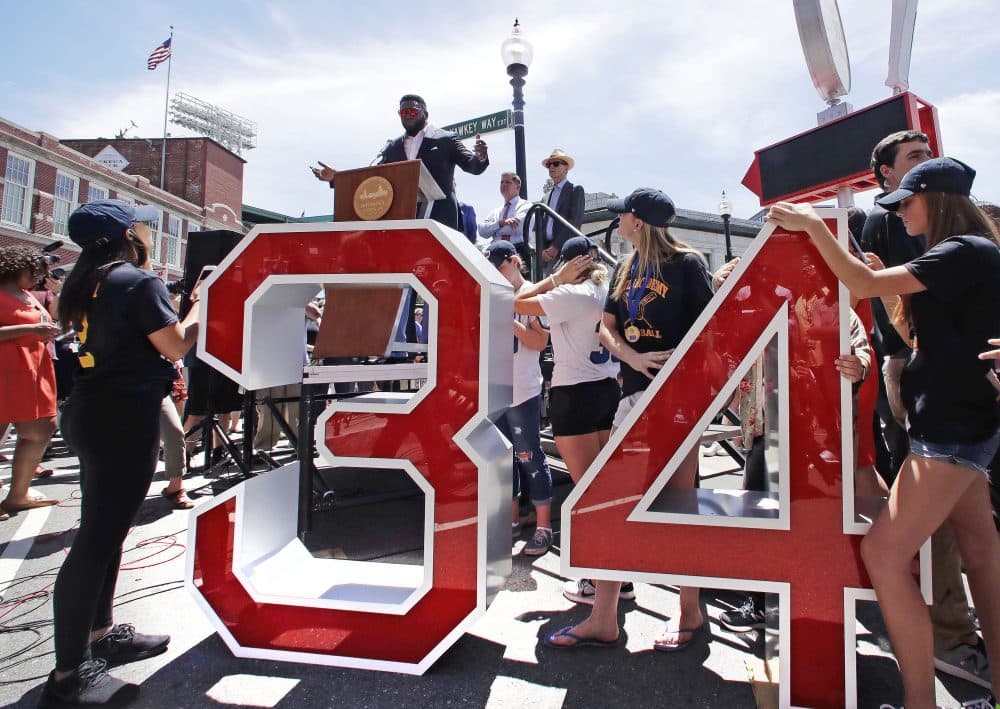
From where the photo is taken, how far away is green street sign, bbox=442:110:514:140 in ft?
24.0

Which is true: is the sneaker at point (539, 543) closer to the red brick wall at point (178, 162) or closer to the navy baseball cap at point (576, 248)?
the navy baseball cap at point (576, 248)

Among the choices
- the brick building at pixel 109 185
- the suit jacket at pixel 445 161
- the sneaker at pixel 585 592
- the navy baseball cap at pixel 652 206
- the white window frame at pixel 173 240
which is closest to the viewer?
the navy baseball cap at pixel 652 206

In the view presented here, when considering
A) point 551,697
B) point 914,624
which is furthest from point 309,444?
point 914,624

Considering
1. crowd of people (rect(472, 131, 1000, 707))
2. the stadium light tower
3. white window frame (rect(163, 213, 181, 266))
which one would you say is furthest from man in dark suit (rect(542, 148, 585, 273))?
the stadium light tower

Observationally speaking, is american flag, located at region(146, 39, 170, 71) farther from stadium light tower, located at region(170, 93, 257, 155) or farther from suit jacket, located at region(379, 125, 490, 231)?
suit jacket, located at region(379, 125, 490, 231)

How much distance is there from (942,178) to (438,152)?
11.8 ft

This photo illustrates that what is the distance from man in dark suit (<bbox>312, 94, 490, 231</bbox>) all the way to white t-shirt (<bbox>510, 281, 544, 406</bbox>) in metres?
1.42

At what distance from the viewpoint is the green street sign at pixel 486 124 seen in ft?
24.0

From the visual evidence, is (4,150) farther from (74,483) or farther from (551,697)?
(551,697)

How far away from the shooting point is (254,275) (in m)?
2.47

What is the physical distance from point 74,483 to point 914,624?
6751 millimetres

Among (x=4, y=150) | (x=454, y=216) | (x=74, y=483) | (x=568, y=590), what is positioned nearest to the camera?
(x=568, y=590)

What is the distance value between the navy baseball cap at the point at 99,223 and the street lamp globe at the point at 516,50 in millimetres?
6031

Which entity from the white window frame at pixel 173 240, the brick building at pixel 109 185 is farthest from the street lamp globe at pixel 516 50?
the white window frame at pixel 173 240
